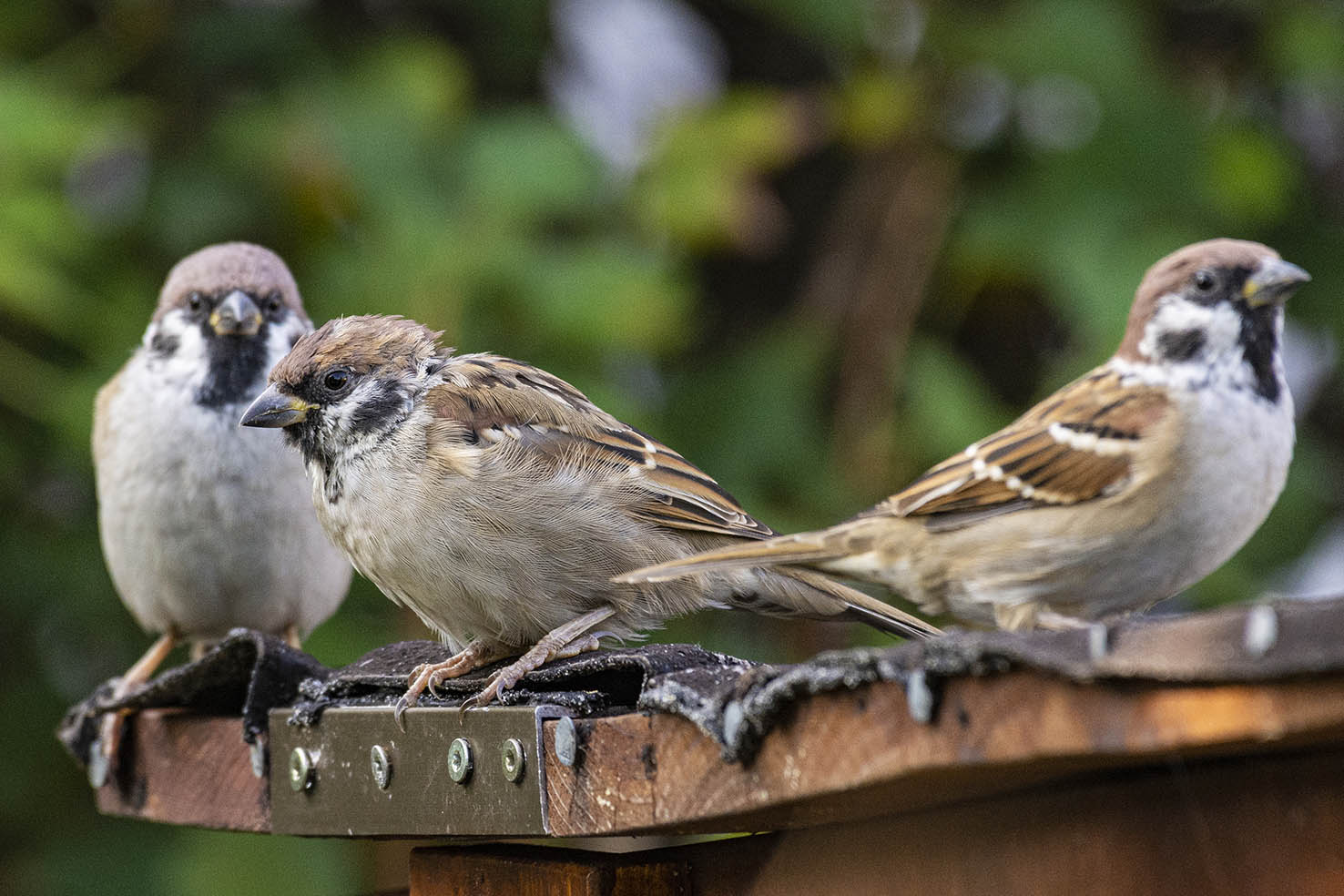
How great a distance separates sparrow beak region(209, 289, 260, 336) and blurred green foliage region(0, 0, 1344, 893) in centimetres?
71

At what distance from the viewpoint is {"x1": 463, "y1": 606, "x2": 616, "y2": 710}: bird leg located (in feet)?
6.38

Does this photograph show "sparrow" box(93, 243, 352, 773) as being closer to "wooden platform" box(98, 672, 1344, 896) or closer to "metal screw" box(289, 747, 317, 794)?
"metal screw" box(289, 747, 317, 794)

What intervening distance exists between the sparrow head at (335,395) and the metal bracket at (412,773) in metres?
0.42

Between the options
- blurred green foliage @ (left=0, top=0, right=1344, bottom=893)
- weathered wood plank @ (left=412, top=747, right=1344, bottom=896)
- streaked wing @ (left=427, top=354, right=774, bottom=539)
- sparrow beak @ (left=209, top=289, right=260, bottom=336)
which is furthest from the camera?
blurred green foliage @ (left=0, top=0, right=1344, bottom=893)

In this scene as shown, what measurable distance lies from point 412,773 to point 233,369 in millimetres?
1386

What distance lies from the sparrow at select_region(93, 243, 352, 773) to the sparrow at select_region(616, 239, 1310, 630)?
1.49m

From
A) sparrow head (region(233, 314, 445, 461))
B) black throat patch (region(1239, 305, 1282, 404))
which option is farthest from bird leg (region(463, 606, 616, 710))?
black throat patch (region(1239, 305, 1282, 404))

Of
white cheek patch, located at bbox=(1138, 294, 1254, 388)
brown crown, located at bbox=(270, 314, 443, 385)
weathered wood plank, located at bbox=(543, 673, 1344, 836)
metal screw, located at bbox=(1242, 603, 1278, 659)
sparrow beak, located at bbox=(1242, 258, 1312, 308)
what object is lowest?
weathered wood plank, located at bbox=(543, 673, 1344, 836)

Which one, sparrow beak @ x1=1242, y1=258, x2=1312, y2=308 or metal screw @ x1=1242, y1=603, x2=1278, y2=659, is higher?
sparrow beak @ x1=1242, y1=258, x2=1312, y2=308

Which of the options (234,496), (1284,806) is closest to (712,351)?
(234,496)

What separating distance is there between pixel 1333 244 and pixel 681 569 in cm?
320

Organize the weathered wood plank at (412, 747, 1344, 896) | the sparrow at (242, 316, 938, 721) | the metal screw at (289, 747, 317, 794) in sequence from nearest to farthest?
the weathered wood plank at (412, 747, 1344, 896) → the metal screw at (289, 747, 317, 794) → the sparrow at (242, 316, 938, 721)

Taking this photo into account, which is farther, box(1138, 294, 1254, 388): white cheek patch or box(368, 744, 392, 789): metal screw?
box(368, 744, 392, 789): metal screw

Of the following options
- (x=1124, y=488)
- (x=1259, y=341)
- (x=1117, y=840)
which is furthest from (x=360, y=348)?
(x=1117, y=840)
